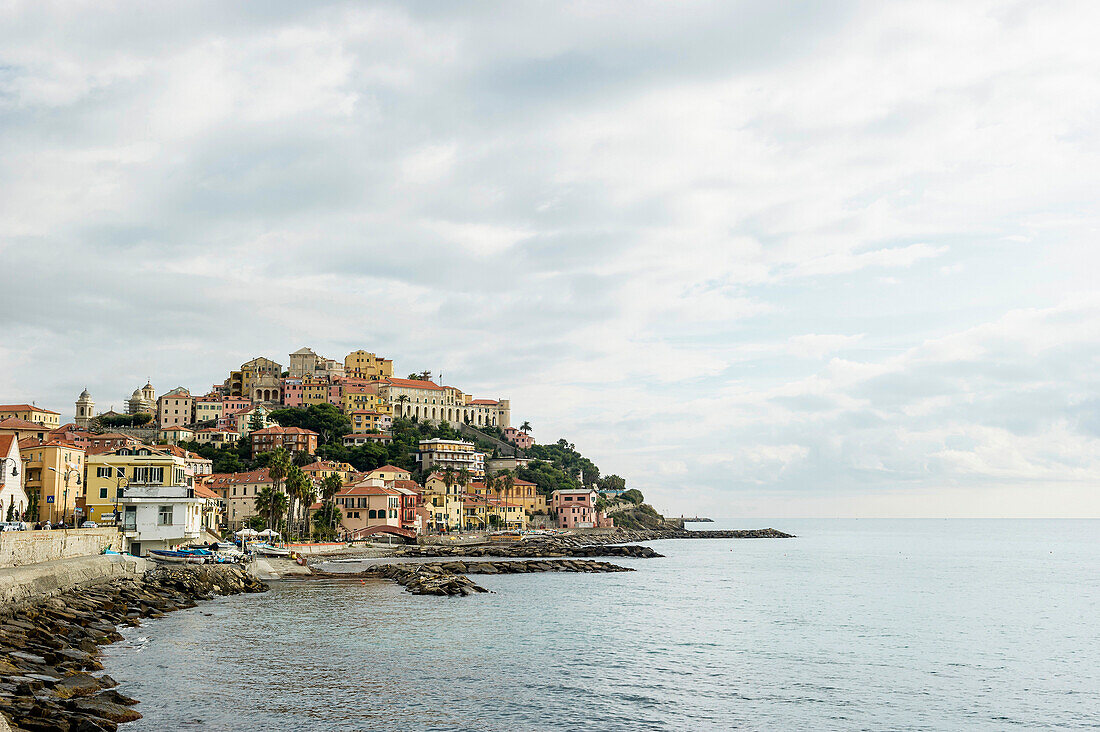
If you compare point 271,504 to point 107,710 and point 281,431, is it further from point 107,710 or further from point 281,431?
point 107,710

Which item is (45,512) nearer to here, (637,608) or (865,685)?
(637,608)

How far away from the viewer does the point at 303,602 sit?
50.1m

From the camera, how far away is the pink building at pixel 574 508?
505ft

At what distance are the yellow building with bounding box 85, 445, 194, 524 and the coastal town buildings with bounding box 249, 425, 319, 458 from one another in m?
84.5

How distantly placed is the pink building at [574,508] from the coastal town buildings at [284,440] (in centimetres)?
4433

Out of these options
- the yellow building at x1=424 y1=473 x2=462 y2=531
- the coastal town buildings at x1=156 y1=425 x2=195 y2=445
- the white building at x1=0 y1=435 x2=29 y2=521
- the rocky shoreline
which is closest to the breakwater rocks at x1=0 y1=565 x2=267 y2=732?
the rocky shoreline

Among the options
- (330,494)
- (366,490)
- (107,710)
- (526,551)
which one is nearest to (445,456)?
(366,490)

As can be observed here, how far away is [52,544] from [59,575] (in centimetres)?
601

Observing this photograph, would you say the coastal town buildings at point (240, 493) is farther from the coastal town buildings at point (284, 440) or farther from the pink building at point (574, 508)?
the pink building at point (574, 508)

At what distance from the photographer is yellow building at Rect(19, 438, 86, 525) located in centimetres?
6675

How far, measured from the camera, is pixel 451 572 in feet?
227

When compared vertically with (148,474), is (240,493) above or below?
below

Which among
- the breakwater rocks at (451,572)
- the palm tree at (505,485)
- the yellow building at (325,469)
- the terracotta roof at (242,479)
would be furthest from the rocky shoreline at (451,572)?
the palm tree at (505,485)

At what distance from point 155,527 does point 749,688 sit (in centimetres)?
4697
